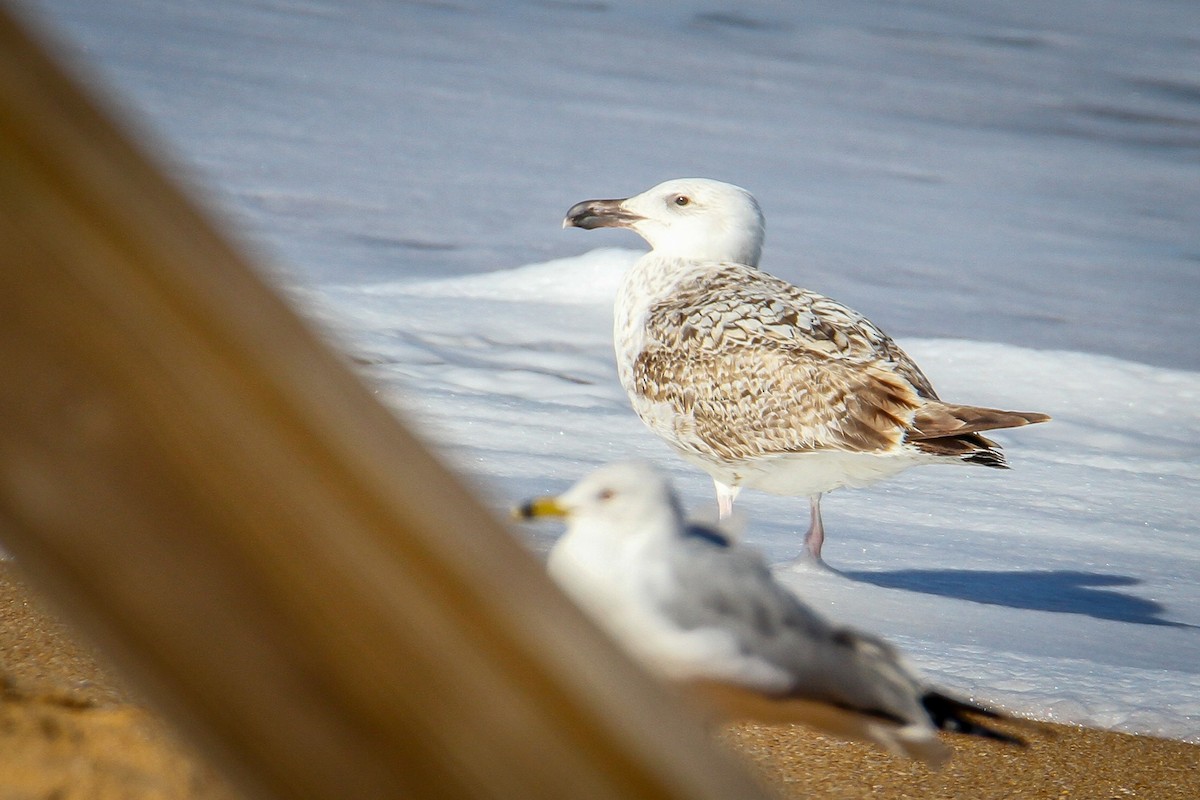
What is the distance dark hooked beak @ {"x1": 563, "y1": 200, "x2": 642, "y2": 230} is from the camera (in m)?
4.06

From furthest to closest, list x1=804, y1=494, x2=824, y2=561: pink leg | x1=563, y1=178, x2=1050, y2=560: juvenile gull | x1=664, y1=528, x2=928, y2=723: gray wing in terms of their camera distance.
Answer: x1=804, y1=494, x2=824, y2=561: pink leg → x1=563, y1=178, x2=1050, y2=560: juvenile gull → x1=664, y1=528, x2=928, y2=723: gray wing

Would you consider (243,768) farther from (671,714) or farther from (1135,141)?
(1135,141)

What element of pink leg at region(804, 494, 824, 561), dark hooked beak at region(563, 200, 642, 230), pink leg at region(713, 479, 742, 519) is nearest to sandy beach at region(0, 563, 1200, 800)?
pink leg at region(804, 494, 824, 561)

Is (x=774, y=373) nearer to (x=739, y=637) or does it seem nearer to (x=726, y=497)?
(x=726, y=497)

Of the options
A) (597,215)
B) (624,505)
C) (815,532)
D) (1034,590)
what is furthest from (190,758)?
(1034,590)

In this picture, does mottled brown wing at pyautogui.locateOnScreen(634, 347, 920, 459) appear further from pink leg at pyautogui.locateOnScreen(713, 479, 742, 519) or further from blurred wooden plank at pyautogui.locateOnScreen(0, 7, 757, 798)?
blurred wooden plank at pyautogui.locateOnScreen(0, 7, 757, 798)

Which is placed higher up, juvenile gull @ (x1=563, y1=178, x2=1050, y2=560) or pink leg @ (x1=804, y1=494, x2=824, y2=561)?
juvenile gull @ (x1=563, y1=178, x2=1050, y2=560)

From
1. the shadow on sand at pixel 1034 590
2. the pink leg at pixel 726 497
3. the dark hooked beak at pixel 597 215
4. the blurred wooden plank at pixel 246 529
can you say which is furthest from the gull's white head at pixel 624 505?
the dark hooked beak at pixel 597 215

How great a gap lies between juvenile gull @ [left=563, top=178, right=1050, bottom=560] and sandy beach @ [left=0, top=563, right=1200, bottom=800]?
2.43 ft

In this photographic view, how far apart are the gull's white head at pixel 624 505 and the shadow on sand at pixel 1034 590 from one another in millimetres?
2183

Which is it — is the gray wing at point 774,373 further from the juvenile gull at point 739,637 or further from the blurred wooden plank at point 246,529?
the blurred wooden plank at point 246,529

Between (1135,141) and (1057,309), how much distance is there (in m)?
5.41

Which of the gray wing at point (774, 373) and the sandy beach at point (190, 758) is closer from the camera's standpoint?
the sandy beach at point (190, 758)

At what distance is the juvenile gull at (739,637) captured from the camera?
1565mm
